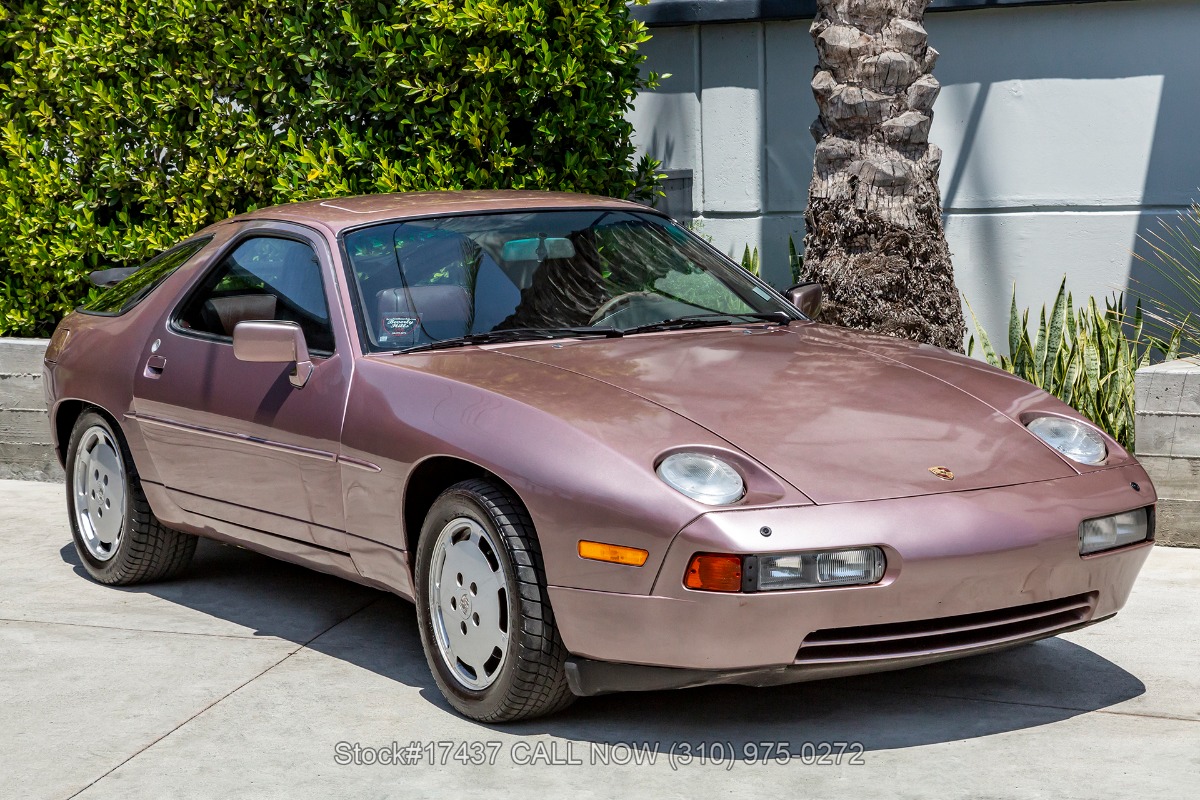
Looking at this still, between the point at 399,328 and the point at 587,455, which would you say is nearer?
the point at 587,455

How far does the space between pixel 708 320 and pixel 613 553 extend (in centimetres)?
157

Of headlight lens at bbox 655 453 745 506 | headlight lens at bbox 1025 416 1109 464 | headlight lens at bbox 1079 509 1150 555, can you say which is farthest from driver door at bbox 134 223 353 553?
headlight lens at bbox 1079 509 1150 555

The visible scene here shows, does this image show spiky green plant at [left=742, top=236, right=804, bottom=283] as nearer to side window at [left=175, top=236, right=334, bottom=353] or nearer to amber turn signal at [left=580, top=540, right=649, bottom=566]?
side window at [left=175, top=236, right=334, bottom=353]

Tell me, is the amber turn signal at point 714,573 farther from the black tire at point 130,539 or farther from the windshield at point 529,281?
the black tire at point 130,539

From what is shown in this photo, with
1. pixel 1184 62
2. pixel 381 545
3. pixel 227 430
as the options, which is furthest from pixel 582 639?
pixel 1184 62

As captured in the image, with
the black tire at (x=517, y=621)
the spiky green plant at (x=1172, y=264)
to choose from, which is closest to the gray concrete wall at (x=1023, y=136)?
the spiky green plant at (x=1172, y=264)

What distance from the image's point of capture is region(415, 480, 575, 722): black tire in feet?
14.1

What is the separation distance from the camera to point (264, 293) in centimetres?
575

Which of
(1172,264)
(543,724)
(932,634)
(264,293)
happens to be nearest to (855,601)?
(932,634)

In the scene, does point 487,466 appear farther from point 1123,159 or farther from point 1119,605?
point 1123,159

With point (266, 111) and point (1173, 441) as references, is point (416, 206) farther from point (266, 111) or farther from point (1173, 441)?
point (266, 111)

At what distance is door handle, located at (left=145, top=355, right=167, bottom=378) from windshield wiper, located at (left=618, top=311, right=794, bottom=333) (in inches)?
73.8

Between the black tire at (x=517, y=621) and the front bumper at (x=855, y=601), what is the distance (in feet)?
0.27

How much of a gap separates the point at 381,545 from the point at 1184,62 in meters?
6.08
